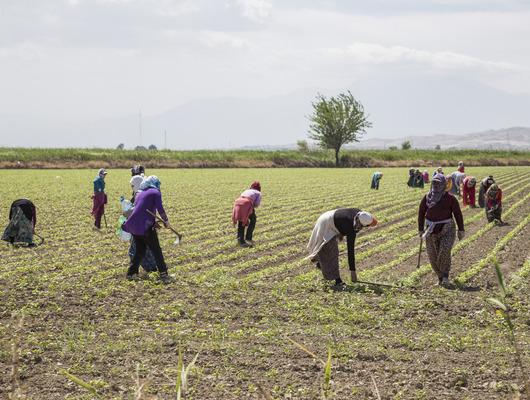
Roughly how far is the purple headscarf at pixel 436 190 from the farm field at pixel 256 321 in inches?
52.6

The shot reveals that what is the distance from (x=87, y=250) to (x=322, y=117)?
6596 cm

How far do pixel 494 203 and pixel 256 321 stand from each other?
1285cm

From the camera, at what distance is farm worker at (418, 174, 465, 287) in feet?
37.7

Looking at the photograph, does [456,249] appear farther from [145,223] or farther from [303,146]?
[303,146]

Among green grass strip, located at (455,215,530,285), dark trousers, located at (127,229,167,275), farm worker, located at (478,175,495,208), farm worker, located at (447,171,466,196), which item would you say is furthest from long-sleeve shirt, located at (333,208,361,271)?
farm worker, located at (447,171,466,196)

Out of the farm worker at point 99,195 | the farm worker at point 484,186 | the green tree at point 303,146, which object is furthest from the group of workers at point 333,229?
the green tree at point 303,146

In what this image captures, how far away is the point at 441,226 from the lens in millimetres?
11562

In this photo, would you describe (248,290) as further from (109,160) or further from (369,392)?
(109,160)

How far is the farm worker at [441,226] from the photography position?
11.5 metres

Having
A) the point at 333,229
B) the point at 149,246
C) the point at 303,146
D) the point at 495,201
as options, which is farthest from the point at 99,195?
the point at 303,146

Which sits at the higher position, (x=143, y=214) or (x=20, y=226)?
(x=143, y=214)

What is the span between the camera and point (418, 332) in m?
8.60

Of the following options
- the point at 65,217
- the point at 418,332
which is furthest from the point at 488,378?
the point at 65,217

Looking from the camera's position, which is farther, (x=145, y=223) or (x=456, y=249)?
(x=456, y=249)
